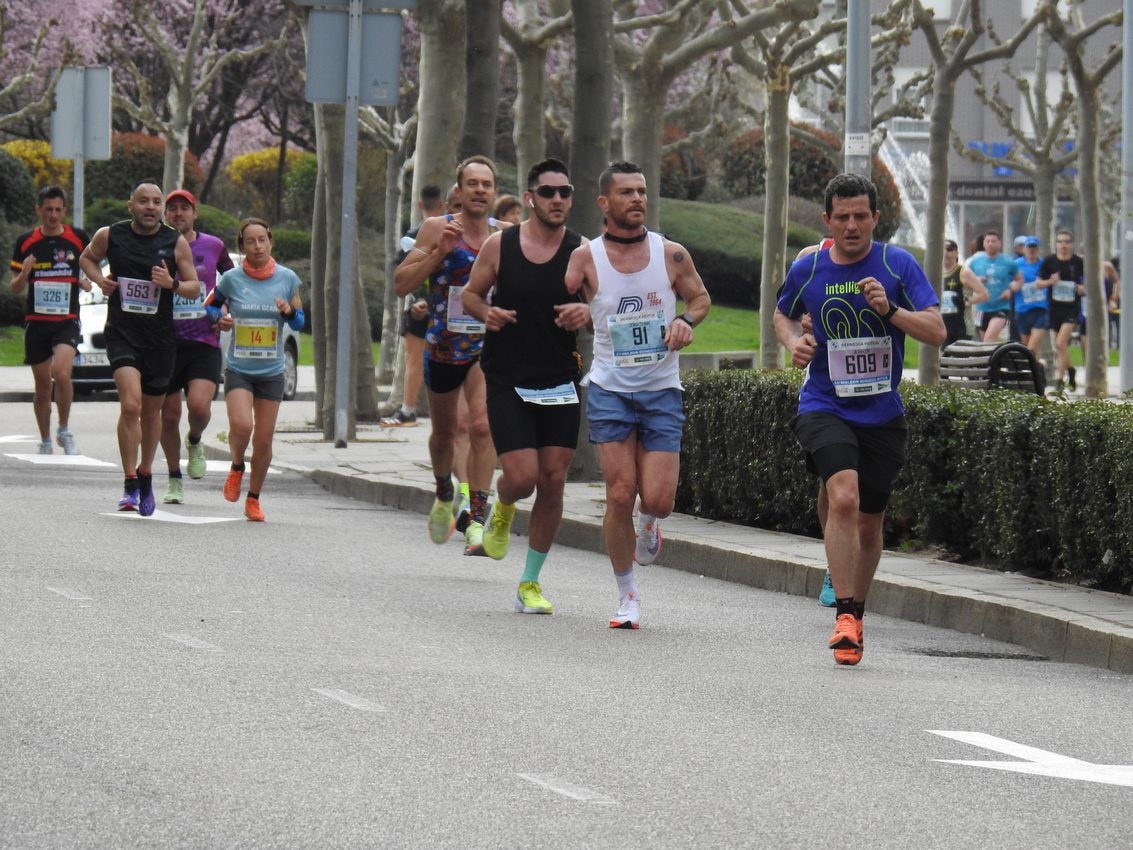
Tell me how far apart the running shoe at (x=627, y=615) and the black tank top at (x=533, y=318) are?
38.8 inches

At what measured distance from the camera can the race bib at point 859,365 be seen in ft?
29.5

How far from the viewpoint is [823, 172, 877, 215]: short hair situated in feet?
29.5

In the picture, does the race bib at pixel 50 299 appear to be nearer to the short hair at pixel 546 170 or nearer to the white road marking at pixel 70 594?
the white road marking at pixel 70 594

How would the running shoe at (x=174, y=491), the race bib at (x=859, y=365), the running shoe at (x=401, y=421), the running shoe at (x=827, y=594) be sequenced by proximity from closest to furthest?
the race bib at (x=859, y=365)
the running shoe at (x=827, y=594)
the running shoe at (x=174, y=491)
the running shoe at (x=401, y=421)

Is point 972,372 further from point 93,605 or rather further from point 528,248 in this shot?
point 93,605

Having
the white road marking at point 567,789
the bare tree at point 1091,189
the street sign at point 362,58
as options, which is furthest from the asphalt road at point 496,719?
the bare tree at point 1091,189

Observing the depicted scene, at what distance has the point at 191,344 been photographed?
14258 mm

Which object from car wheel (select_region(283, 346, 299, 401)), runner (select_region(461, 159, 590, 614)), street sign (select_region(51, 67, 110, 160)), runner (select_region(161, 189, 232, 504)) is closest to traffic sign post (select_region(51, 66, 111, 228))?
street sign (select_region(51, 67, 110, 160))

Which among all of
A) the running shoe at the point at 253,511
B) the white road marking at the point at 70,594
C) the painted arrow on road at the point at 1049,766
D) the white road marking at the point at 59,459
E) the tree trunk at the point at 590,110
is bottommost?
the painted arrow on road at the point at 1049,766

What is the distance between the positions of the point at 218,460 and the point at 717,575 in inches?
306

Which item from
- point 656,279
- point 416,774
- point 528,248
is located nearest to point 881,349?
point 656,279

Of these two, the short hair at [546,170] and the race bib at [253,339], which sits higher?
the short hair at [546,170]

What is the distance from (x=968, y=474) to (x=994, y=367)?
12.1 feet

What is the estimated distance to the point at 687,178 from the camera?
54469 millimetres
